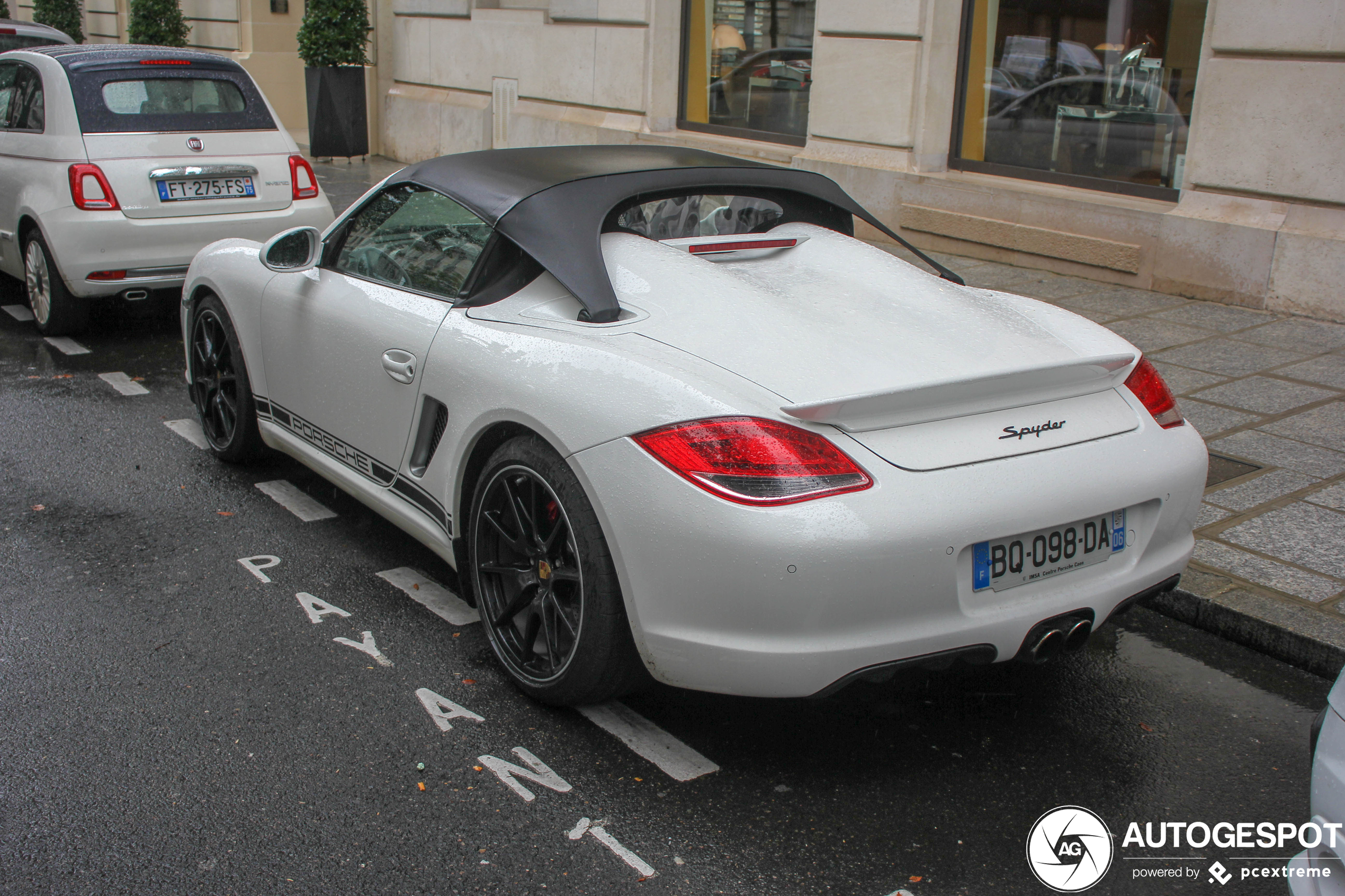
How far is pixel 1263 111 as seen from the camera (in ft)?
26.1

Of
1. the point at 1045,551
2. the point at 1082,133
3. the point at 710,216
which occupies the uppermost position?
the point at 1082,133

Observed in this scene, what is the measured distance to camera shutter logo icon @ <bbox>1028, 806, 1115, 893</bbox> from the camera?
8.83 ft

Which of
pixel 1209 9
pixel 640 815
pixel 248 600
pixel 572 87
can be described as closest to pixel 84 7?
pixel 572 87

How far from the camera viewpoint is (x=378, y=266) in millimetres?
4168

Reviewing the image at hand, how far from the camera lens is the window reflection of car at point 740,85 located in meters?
Result: 11.9

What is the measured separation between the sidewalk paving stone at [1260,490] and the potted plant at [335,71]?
43.9 feet

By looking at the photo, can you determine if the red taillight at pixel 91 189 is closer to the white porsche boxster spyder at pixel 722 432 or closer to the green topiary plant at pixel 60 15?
the white porsche boxster spyder at pixel 722 432

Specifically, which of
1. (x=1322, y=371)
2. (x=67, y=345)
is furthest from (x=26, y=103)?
(x=1322, y=371)

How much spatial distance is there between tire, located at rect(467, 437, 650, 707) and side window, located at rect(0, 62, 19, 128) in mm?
6009

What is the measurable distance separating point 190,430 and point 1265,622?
4.66m

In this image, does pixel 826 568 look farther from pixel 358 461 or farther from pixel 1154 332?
pixel 1154 332

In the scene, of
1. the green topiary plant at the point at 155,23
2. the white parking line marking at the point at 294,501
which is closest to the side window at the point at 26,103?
the white parking line marking at the point at 294,501

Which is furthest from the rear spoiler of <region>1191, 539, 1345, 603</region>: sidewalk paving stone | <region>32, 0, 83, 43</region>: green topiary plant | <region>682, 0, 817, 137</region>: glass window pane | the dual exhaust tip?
<region>32, 0, 83, 43</region>: green topiary plant

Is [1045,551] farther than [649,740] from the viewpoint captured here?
No
